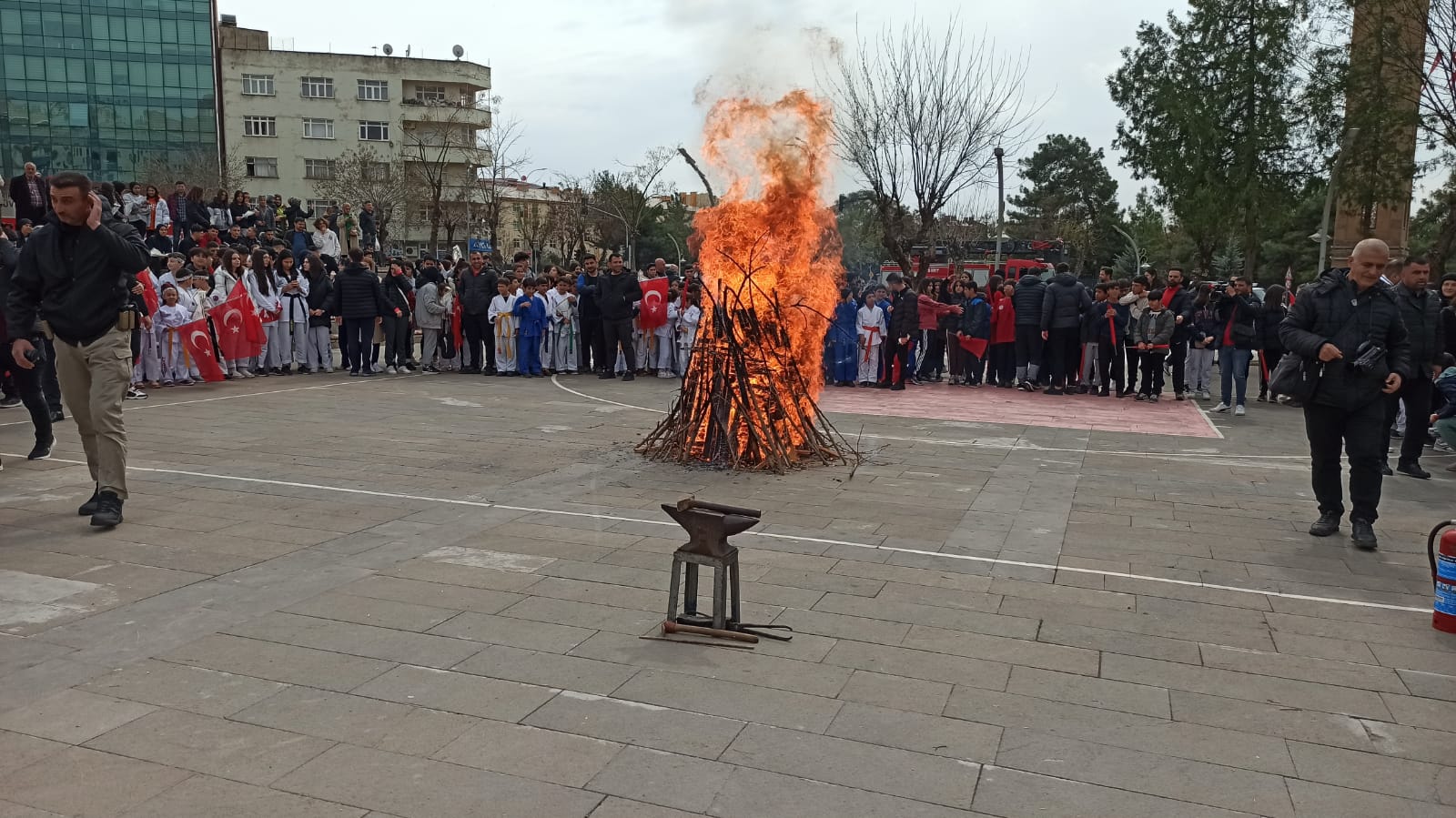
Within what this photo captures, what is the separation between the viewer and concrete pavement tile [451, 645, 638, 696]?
13.5 ft

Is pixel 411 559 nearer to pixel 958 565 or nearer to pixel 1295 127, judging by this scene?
pixel 958 565

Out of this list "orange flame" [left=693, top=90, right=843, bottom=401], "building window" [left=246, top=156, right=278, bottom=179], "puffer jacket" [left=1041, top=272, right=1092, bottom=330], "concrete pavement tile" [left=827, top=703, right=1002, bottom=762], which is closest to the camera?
"concrete pavement tile" [left=827, top=703, right=1002, bottom=762]

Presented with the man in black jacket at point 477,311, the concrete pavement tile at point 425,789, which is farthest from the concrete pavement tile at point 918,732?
the man in black jacket at point 477,311

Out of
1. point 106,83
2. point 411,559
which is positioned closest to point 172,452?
point 411,559

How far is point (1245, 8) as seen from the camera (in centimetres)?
3052

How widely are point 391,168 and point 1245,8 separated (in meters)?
45.0

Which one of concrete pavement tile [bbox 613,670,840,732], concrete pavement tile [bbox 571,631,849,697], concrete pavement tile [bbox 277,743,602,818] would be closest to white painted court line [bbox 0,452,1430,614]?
concrete pavement tile [bbox 571,631,849,697]

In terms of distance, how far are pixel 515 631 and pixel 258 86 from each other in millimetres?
74764

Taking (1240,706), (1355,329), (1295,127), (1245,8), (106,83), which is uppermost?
(106,83)

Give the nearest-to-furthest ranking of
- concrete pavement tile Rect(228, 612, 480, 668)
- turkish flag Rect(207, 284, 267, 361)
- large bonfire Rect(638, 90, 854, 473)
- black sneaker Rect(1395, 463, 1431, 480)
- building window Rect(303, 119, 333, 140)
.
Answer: concrete pavement tile Rect(228, 612, 480, 668) → large bonfire Rect(638, 90, 854, 473) → black sneaker Rect(1395, 463, 1431, 480) → turkish flag Rect(207, 284, 267, 361) → building window Rect(303, 119, 333, 140)

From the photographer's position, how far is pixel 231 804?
314 centimetres

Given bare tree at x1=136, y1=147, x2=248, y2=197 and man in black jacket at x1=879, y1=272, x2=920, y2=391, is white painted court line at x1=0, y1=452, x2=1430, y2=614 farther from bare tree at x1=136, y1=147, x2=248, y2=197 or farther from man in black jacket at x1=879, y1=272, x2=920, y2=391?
bare tree at x1=136, y1=147, x2=248, y2=197

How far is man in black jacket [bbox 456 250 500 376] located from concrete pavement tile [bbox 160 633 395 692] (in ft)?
45.7

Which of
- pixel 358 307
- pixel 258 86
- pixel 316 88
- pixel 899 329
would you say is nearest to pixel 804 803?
pixel 899 329
